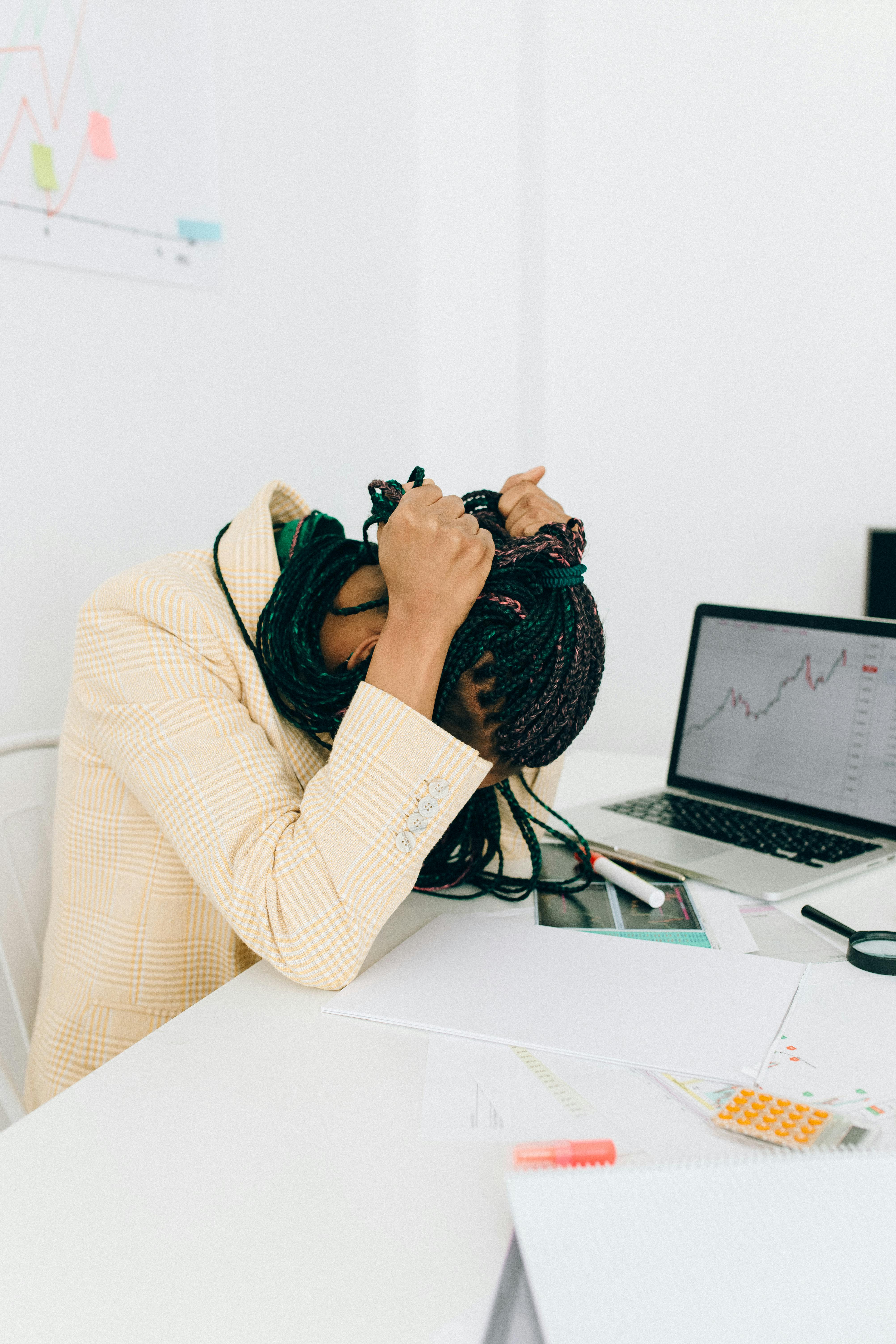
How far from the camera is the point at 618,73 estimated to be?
1983 mm

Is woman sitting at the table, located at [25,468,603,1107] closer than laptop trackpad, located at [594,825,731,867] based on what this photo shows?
Yes

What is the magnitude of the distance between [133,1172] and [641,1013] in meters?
0.37

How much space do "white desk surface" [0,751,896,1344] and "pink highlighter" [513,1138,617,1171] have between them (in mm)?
25

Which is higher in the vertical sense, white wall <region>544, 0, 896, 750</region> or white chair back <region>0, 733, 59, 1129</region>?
white wall <region>544, 0, 896, 750</region>

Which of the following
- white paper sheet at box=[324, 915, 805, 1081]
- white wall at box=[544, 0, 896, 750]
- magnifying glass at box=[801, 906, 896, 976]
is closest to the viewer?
white paper sheet at box=[324, 915, 805, 1081]

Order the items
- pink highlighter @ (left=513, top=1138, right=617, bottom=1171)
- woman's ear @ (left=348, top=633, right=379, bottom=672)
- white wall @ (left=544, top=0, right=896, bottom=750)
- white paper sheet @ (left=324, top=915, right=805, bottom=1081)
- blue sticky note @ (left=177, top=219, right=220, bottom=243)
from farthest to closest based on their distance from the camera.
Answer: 1. white wall @ (left=544, top=0, right=896, bottom=750)
2. blue sticky note @ (left=177, top=219, right=220, bottom=243)
3. woman's ear @ (left=348, top=633, right=379, bottom=672)
4. white paper sheet @ (left=324, top=915, right=805, bottom=1081)
5. pink highlighter @ (left=513, top=1138, right=617, bottom=1171)

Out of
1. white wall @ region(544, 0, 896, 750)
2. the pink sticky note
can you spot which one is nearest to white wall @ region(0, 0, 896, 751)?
white wall @ region(544, 0, 896, 750)

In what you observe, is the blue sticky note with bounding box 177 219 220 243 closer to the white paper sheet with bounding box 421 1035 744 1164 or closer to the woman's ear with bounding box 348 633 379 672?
the woman's ear with bounding box 348 633 379 672

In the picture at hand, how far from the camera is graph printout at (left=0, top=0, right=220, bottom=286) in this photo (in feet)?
3.84

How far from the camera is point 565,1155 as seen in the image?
1.82 feet

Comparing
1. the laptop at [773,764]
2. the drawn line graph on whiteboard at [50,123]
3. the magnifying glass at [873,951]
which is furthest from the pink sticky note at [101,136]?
the magnifying glass at [873,951]

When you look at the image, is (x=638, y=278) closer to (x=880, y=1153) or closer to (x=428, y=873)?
(x=428, y=873)

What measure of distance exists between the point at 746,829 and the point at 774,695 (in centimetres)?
19

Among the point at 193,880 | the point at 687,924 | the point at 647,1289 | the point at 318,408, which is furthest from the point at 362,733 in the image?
the point at 318,408
